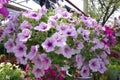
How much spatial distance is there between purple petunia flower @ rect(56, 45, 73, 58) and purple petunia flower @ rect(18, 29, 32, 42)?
0.27 meters

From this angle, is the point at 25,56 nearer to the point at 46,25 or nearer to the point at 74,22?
the point at 46,25

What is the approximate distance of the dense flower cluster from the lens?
263 centimetres

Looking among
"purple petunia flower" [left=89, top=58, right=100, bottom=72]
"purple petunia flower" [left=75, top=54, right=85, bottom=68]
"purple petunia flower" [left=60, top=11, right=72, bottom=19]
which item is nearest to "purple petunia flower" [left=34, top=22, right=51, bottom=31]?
"purple petunia flower" [left=60, top=11, right=72, bottom=19]

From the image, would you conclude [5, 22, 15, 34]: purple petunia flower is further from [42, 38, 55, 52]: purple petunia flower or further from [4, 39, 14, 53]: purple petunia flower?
[42, 38, 55, 52]: purple petunia flower

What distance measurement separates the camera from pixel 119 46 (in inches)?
245

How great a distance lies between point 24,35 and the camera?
266cm

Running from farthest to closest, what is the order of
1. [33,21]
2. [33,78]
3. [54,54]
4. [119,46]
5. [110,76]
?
[119,46], [110,76], [33,78], [33,21], [54,54]

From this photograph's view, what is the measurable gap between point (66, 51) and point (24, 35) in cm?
35

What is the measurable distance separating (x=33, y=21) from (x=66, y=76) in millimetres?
576

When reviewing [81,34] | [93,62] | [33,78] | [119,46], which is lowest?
[119,46]

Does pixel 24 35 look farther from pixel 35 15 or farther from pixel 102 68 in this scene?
pixel 102 68

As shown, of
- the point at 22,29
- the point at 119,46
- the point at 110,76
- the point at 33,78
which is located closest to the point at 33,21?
the point at 22,29

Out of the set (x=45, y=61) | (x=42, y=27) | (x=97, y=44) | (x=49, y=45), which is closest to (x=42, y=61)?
(x=45, y=61)

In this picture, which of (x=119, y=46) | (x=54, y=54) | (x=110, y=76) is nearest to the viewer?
(x=54, y=54)
